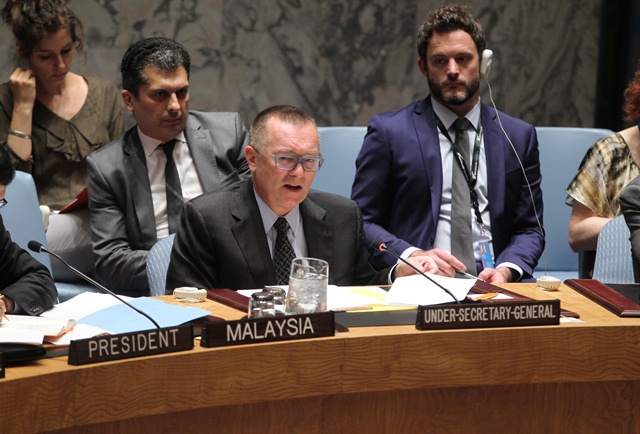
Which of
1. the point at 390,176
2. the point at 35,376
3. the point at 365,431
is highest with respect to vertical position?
the point at 390,176

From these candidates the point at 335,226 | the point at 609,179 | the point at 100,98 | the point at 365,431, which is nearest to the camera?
the point at 365,431

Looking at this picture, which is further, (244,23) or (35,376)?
(244,23)

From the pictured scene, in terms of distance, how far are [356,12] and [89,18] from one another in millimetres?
1205

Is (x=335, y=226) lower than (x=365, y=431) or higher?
higher

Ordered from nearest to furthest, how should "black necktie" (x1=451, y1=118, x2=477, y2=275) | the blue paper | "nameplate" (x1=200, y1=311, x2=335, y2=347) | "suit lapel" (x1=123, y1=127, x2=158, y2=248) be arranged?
"nameplate" (x1=200, y1=311, x2=335, y2=347), the blue paper, "black necktie" (x1=451, y1=118, x2=477, y2=275), "suit lapel" (x1=123, y1=127, x2=158, y2=248)

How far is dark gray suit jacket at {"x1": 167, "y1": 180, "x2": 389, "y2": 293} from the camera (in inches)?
104

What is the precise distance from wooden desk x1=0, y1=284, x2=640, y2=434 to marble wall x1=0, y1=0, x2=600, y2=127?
2249 millimetres

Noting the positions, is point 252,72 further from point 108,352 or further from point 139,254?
point 108,352

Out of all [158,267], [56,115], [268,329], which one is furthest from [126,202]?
[268,329]

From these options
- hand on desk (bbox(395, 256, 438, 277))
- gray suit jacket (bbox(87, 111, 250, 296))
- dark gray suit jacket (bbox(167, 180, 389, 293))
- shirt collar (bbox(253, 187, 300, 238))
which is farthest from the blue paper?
gray suit jacket (bbox(87, 111, 250, 296))

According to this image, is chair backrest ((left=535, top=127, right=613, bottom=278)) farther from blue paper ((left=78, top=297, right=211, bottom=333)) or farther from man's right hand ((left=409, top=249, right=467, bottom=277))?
blue paper ((left=78, top=297, right=211, bottom=333))

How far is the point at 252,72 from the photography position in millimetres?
4461

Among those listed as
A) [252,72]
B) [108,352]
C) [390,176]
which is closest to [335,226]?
[390,176]

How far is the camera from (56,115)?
373cm
